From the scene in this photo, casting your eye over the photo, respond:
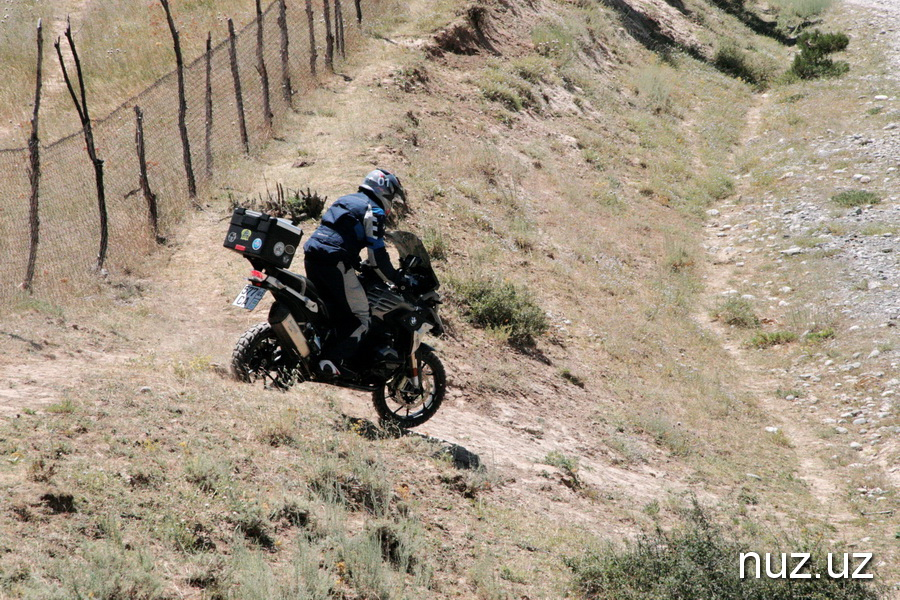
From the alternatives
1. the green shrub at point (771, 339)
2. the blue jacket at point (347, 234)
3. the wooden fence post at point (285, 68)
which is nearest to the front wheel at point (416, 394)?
the blue jacket at point (347, 234)

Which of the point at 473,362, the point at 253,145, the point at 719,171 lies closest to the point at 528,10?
the point at 719,171

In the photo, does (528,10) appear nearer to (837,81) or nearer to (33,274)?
(837,81)

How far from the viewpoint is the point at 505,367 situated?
31.8 ft

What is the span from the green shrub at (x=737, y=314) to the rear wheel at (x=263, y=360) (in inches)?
344

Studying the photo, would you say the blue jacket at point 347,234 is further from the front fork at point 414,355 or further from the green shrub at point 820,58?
the green shrub at point 820,58

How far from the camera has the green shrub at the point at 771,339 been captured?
1233 centimetres

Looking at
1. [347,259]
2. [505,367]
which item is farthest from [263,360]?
[505,367]

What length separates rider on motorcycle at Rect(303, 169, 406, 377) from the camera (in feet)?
22.0

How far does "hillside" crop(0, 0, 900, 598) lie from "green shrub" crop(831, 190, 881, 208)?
1.08 ft

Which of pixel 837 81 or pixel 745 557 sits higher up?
pixel 837 81

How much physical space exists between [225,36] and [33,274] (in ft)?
44.5

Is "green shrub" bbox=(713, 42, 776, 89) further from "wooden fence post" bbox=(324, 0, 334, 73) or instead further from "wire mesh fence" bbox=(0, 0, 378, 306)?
"wooden fence post" bbox=(324, 0, 334, 73)

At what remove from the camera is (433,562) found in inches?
209

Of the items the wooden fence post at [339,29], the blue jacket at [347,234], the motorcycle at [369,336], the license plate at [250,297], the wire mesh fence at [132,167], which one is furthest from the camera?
the wooden fence post at [339,29]
